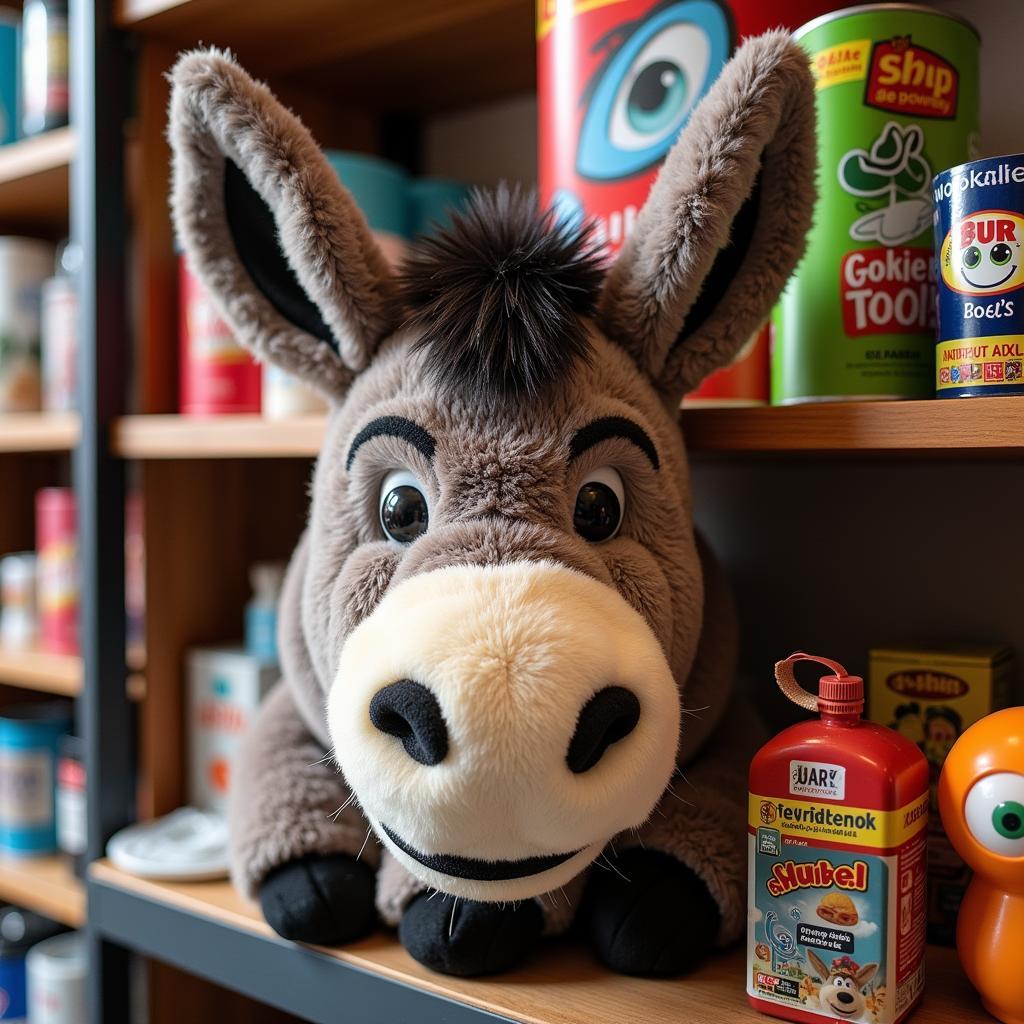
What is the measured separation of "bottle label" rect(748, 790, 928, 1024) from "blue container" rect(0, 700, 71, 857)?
84 centimetres

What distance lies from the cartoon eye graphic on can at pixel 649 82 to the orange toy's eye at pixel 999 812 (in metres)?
0.42

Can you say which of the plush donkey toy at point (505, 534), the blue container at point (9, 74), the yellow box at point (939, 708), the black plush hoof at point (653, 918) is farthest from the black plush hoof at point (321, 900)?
the blue container at point (9, 74)

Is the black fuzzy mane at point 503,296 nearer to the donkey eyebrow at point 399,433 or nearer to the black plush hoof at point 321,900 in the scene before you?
the donkey eyebrow at point 399,433

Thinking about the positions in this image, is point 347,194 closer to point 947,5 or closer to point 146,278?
point 146,278

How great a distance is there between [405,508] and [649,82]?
12.7 inches

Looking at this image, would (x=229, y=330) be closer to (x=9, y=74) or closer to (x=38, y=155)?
(x=38, y=155)

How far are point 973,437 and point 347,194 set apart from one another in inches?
15.3

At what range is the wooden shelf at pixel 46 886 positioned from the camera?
38.3 inches

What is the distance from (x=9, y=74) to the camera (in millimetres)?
1120

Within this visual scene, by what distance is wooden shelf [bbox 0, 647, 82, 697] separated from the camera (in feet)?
3.20

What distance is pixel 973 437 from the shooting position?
53 cm

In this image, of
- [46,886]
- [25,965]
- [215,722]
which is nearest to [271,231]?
[215,722]

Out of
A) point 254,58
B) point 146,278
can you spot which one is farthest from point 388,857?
point 254,58

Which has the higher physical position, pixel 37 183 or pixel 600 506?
pixel 37 183
